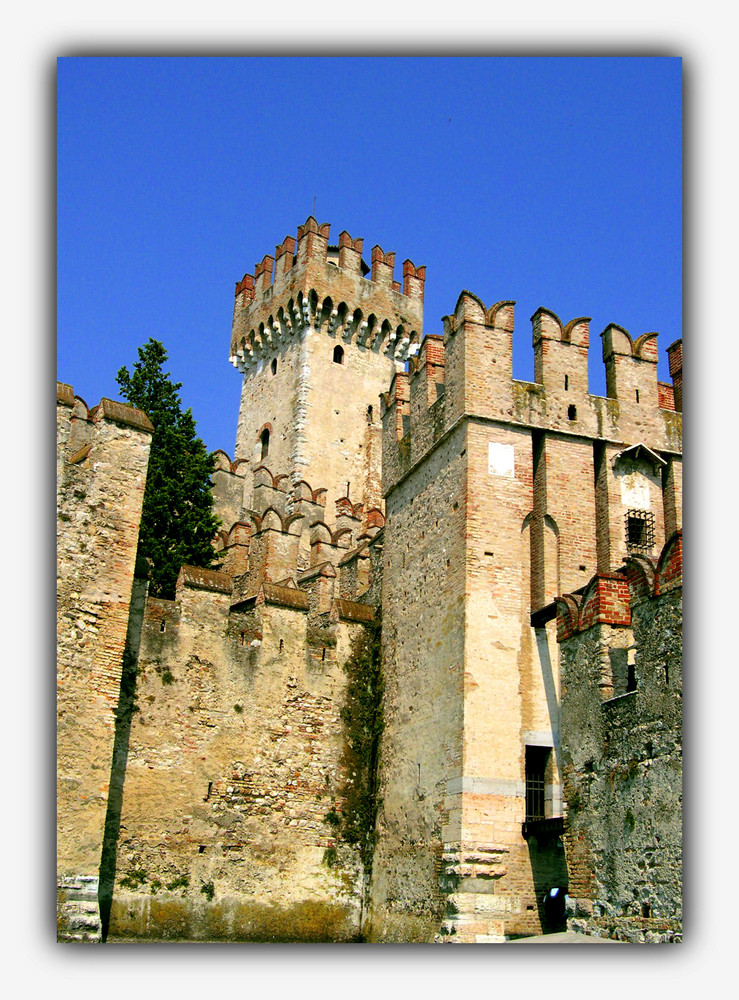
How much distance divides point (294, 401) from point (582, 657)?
944 inches

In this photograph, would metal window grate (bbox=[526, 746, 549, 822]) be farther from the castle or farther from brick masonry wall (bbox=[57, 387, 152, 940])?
brick masonry wall (bbox=[57, 387, 152, 940])

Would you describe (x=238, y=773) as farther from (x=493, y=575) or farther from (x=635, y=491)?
(x=635, y=491)

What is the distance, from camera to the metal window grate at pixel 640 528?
17.4 meters

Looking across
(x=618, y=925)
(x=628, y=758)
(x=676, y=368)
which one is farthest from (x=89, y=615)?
(x=676, y=368)

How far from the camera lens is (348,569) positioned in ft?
73.6

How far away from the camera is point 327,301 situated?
3781 cm

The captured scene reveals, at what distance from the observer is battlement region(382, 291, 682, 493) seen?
56.5ft

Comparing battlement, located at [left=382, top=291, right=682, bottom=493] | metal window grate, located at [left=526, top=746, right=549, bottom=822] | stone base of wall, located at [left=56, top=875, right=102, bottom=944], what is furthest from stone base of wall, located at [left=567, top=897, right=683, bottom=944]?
battlement, located at [left=382, top=291, right=682, bottom=493]

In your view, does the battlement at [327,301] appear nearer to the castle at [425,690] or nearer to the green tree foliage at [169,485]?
the green tree foliage at [169,485]

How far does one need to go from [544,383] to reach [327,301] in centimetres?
2139

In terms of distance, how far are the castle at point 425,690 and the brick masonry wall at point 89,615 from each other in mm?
33

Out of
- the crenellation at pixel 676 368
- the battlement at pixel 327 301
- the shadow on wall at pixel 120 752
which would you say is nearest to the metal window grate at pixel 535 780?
the shadow on wall at pixel 120 752

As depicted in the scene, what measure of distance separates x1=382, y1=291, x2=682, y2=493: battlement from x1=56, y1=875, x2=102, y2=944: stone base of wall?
9.09 metres
